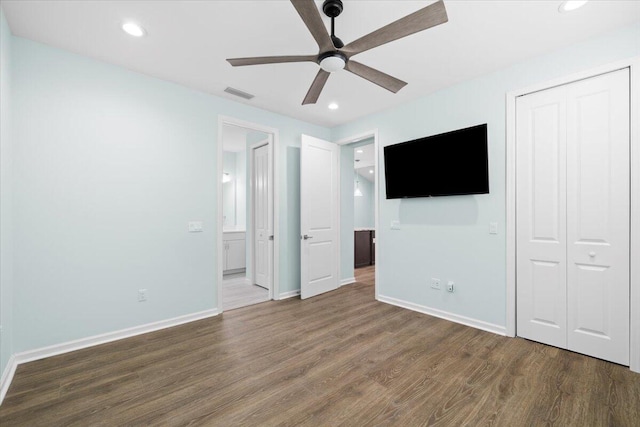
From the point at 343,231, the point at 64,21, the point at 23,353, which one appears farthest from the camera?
the point at 343,231

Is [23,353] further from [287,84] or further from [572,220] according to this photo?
[572,220]

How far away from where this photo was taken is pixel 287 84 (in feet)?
10.7

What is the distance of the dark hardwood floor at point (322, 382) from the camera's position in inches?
69.1

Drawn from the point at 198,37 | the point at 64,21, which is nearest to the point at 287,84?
the point at 198,37

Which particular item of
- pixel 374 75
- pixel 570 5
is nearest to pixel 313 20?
pixel 374 75

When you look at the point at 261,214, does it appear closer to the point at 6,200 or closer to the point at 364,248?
the point at 364,248

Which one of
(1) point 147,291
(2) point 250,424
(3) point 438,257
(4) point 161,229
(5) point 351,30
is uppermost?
(5) point 351,30

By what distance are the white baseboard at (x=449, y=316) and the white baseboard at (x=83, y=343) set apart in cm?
243

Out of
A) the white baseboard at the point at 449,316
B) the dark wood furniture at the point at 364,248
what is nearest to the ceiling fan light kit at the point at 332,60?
the white baseboard at the point at 449,316

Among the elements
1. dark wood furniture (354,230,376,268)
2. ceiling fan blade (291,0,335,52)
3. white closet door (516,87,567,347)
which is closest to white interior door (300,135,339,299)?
dark wood furniture (354,230,376,268)

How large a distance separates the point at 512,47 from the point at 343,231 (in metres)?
3.33

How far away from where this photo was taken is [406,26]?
164 cm

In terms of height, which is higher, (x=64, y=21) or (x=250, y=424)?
(x=64, y=21)

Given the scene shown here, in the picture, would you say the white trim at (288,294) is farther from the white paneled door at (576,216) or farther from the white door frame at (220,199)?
the white paneled door at (576,216)
